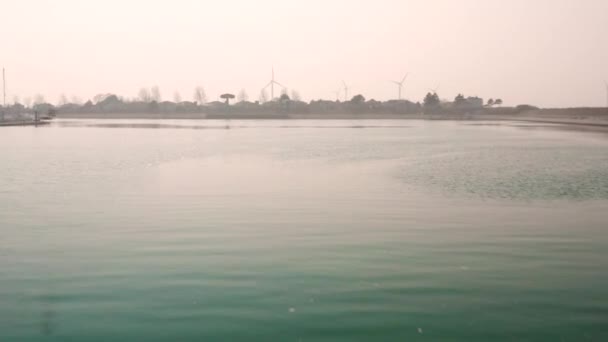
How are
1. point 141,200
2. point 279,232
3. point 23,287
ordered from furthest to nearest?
point 141,200 < point 279,232 < point 23,287

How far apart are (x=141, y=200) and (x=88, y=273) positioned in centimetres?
1028

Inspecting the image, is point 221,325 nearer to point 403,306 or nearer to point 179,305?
point 179,305

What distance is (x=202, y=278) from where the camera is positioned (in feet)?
37.0

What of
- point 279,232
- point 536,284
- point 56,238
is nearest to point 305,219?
point 279,232

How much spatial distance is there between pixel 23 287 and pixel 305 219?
341 inches

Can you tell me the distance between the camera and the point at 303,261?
41.4ft

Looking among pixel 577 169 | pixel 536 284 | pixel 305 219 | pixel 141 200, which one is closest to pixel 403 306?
pixel 536 284

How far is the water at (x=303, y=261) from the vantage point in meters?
9.05

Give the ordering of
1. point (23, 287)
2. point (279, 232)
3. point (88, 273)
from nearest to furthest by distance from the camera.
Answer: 1. point (23, 287)
2. point (88, 273)
3. point (279, 232)

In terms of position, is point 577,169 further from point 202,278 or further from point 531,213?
point 202,278

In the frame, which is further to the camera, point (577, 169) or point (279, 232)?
point (577, 169)

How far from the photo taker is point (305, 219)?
17.9 m

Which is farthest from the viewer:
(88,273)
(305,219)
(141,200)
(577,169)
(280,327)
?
(577,169)

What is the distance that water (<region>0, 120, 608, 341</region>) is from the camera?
9.05 metres
